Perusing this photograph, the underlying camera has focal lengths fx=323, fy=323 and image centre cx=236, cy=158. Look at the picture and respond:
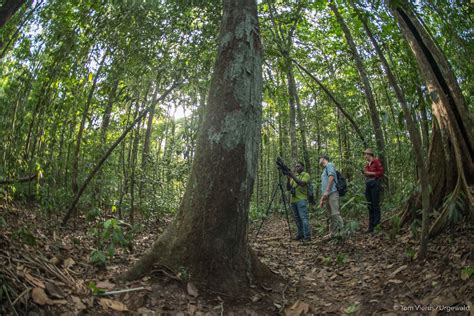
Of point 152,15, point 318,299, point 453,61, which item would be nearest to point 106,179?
point 152,15

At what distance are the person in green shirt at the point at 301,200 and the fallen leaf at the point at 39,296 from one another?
5.35 meters

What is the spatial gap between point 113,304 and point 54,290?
49 cm

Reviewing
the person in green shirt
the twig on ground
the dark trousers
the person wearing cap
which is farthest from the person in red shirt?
the twig on ground

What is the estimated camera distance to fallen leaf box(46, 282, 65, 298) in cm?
247

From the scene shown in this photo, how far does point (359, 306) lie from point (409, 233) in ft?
7.79

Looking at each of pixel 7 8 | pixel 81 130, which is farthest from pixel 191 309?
pixel 81 130

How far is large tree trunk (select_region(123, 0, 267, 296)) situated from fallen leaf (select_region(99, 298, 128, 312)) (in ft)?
1.63

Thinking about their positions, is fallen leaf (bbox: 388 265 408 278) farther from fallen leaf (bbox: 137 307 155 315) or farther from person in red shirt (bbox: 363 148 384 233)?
person in red shirt (bbox: 363 148 384 233)

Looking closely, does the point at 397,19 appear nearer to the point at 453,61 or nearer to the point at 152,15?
the point at 453,61

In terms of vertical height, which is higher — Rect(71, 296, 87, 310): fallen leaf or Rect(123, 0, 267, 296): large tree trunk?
Rect(123, 0, 267, 296): large tree trunk

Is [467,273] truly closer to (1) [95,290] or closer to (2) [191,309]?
(2) [191,309]

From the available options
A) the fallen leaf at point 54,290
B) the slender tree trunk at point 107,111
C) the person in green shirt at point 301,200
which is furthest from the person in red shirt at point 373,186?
the fallen leaf at point 54,290

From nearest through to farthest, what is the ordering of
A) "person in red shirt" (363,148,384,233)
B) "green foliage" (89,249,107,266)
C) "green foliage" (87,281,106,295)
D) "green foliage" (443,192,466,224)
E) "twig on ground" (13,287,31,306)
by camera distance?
"twig on ground" (13,287,31,306) < "green foliage" (87,281,106,295) < "green foliage" (89,249,107,266) < "green foliage" (443,192,466,224) < "person in red shirt" (363,148,384,233)

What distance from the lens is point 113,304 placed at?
2764 mm
